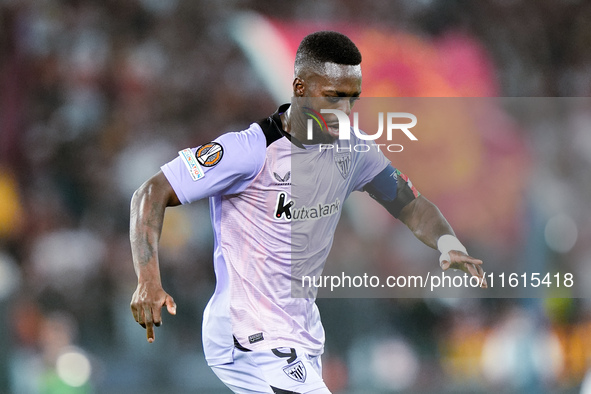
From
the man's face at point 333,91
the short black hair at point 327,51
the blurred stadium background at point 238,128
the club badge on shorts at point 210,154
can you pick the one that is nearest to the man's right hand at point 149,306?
the club badge on shorts at point 210,154

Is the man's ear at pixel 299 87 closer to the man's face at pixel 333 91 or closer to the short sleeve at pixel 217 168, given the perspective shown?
the man's face at pixel 333 91

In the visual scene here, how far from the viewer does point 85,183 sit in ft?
24.7

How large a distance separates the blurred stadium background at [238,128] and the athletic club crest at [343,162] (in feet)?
9.20

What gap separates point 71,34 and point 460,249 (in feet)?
21.3

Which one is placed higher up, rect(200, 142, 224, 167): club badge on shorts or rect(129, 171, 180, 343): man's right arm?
rect(200, 142, 224, 167): club badge on shorts

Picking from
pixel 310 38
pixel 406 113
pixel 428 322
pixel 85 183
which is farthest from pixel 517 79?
pixel 310 38

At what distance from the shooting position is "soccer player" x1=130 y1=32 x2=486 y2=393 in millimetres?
3180

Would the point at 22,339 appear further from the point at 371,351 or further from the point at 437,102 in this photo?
the point at 437,102

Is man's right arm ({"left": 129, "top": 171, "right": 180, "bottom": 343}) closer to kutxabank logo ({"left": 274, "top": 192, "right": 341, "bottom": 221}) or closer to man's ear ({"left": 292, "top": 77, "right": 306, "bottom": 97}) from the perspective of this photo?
kutxabank logo ({"left": 274, "top": 192, "right": 341, "bottom": 221})

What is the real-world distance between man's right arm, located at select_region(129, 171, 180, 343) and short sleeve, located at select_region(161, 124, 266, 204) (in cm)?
6

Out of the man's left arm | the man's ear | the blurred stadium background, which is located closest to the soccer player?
the man's ear

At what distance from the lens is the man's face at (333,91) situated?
3.35m

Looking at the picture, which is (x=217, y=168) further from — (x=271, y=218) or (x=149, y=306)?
(x=149, y=306)

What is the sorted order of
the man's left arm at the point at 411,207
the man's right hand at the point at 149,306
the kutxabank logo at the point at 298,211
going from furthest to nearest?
the man's left arm at the point at 411,207
the kutxabank logo at the point at 298,211
the man's right hand at the point at 149,306
